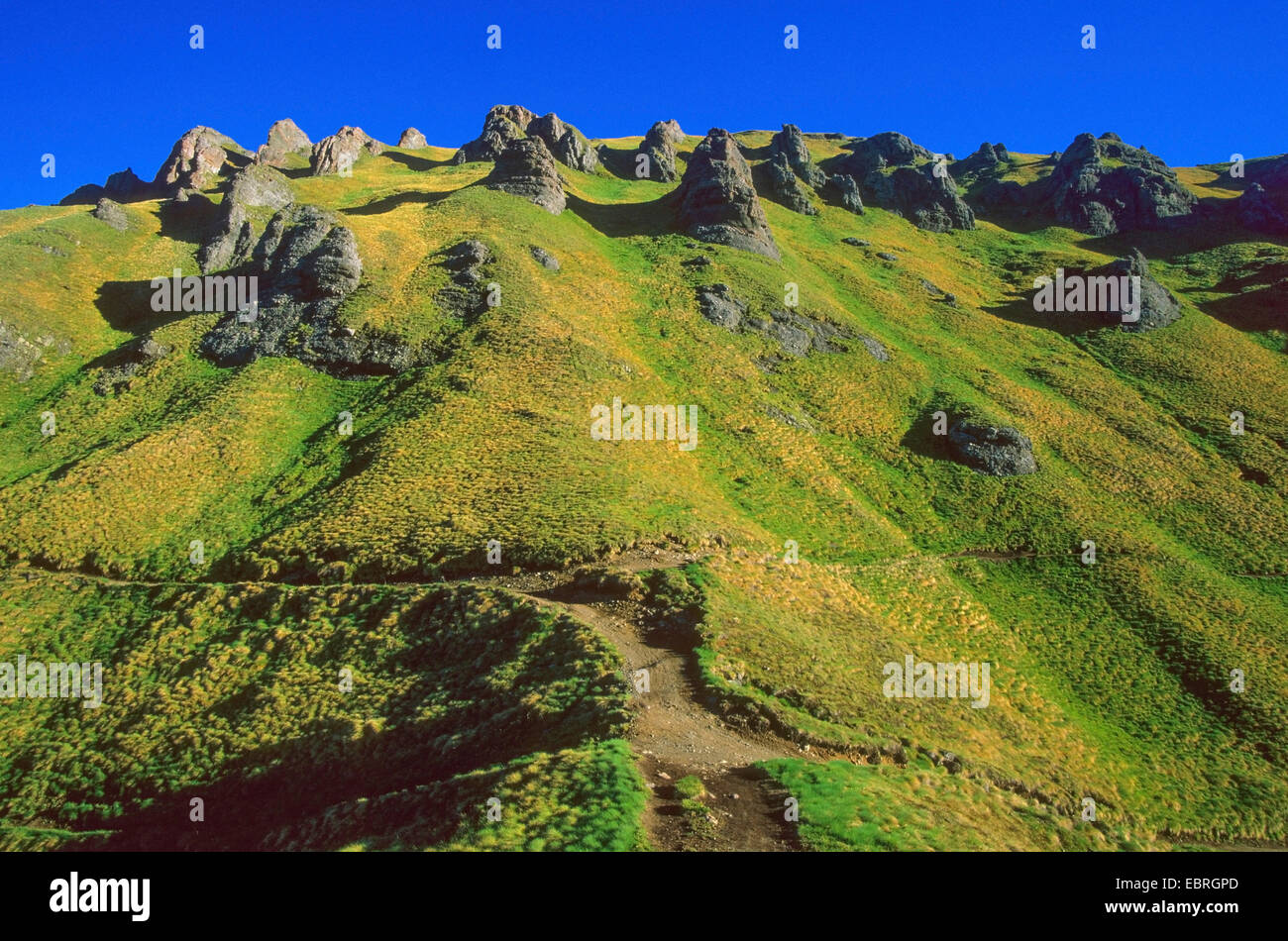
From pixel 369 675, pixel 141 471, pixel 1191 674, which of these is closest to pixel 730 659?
pixel 369 675

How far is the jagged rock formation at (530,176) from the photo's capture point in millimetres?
88062

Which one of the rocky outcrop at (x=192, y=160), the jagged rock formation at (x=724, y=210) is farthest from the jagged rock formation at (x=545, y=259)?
the rocky outcrop at (x=192, y=160)

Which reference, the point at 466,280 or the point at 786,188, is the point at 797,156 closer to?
the point at 786,188

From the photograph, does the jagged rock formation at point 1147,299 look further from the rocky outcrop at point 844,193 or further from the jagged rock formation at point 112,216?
the jagged rock formation at point 112,216

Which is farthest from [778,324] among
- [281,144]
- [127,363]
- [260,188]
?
[281,144]

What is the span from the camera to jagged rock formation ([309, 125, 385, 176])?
127m

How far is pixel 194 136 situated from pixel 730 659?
517ft

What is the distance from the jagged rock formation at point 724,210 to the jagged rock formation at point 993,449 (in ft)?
134

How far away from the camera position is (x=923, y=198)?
404 feet

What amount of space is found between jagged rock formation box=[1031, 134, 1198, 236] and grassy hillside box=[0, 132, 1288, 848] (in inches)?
1978

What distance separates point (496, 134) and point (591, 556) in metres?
125

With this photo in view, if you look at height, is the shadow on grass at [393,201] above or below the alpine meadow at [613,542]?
above

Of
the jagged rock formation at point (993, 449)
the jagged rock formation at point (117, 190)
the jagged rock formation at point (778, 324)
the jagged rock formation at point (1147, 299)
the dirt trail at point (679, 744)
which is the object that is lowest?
the dirt trail at point (679, 744)
